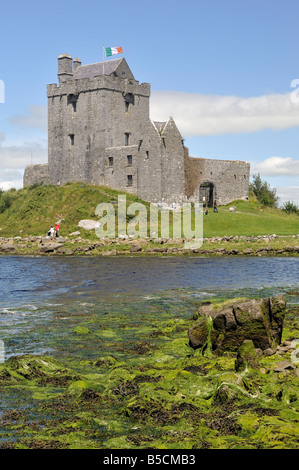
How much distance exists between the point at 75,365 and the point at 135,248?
2925cm

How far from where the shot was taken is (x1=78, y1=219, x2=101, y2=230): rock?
49.1 metres

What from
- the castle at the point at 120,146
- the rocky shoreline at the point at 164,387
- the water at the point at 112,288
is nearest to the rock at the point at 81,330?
the rocky shoreline at the point at 164,387

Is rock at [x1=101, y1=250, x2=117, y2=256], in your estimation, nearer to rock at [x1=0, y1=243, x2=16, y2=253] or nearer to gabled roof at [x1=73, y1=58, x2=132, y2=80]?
rock at [x1=0, y1=243, x2=16, y2=253]

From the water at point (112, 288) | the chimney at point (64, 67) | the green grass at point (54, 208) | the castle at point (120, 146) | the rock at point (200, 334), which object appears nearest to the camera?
the rock at point (200, 334)

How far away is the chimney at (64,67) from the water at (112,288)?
30508 millimetres

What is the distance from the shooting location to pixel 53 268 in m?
31.6

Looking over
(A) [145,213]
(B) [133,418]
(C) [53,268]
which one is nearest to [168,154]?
(A) [145,213]

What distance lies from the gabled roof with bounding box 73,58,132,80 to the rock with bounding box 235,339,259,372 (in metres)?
51.9

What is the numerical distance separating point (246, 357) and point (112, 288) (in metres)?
12.6

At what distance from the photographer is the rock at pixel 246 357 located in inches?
396

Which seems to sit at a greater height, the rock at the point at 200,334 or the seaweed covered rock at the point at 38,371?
the rock at the point at 200,334

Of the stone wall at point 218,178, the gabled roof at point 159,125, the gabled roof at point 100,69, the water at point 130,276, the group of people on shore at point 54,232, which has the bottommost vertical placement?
the water at point 130,276

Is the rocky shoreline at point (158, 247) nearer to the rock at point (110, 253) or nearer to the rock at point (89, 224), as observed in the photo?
the rock at point (110, 253)

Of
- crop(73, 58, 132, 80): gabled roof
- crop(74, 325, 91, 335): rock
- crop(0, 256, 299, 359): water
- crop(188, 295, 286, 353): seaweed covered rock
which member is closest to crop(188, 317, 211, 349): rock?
crop(188, 295, 286, 353): seaweed covered rock
